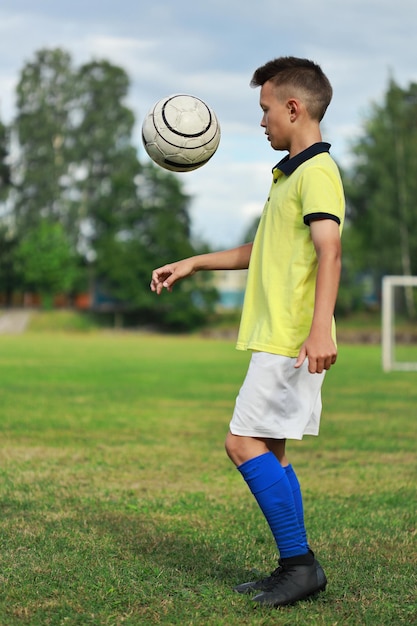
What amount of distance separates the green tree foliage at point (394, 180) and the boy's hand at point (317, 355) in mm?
51600

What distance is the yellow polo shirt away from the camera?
3645 mm

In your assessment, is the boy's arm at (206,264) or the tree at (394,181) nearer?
the boy's arm at (206,264)

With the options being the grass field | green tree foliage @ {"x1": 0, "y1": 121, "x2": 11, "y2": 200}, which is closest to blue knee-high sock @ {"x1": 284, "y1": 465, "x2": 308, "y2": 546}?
the grass field

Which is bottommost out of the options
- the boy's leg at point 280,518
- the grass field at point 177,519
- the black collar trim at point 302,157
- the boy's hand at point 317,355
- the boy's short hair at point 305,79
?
the grass field at point 177,519

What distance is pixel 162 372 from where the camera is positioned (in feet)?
70.6

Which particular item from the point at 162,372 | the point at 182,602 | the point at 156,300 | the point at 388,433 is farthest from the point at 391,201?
the point at 182,602

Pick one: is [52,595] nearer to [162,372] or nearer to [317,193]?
[317,193]

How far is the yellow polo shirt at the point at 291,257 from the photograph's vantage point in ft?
12.0

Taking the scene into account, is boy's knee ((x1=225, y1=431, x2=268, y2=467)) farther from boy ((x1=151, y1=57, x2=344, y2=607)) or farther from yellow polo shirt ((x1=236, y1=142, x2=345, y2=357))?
yellow polo shirt ((x1=236, y1=142, x2=345, y2=357))

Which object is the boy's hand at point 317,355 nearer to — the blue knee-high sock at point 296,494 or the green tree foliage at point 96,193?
the blue knee-high sock at point 296,494

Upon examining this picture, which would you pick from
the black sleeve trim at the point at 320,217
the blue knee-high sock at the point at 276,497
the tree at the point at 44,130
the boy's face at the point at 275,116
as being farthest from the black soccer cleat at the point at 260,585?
the tree at the point at 44,130

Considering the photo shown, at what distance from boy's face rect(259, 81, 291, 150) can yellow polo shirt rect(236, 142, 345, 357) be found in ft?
0.36

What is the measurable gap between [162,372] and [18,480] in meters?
14.7

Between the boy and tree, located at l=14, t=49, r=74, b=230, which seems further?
tree, located at l=14, t=49, r=74, b=230
